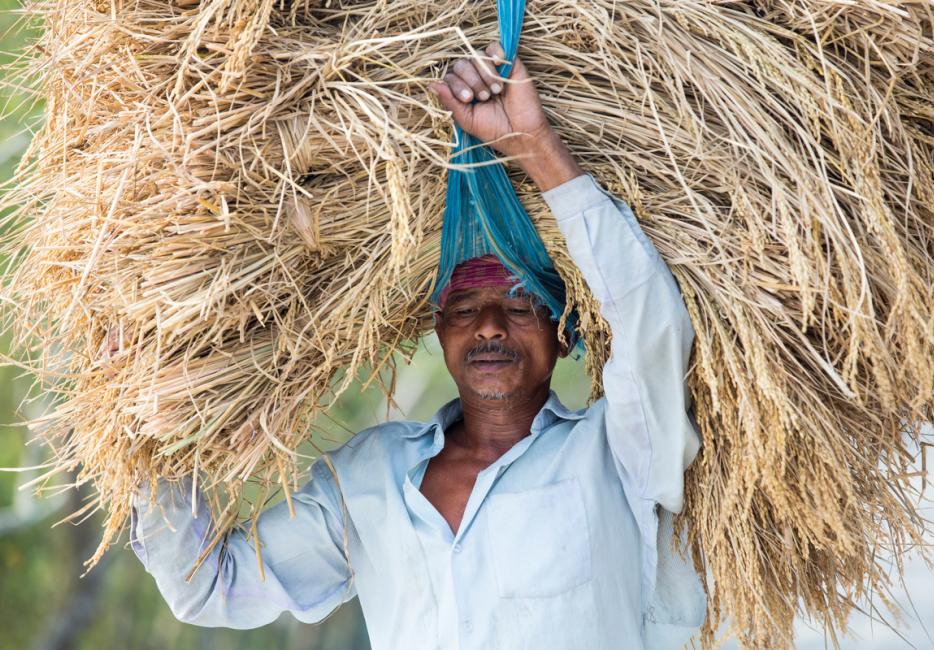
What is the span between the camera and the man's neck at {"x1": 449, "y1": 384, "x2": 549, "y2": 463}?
2.32 meters

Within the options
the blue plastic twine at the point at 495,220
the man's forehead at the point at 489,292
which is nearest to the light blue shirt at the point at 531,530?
the blue plastic twine at the point at 495,220

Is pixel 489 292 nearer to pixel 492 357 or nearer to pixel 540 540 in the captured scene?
pixel 492 357

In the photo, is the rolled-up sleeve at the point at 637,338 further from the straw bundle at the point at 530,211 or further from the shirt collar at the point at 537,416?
the shirt collar at the point at 537,416

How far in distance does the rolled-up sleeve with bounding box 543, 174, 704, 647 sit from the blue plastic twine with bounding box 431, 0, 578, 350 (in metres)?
0.12

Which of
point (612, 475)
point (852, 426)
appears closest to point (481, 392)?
point (612, 475)

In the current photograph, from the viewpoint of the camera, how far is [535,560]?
2.02 metres

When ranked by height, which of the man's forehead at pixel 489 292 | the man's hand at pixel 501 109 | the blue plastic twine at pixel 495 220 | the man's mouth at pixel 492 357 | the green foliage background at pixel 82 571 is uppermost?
the man's hand at pixel 501 109

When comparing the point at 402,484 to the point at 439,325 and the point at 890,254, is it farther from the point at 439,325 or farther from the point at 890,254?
the point at 890,254

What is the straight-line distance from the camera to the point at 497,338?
2.27 metres

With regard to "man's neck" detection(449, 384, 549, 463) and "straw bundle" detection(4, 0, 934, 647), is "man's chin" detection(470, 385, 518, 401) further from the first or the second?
"straw bundle" detection(4, 0, 934, 647)

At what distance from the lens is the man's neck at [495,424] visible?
232 cm

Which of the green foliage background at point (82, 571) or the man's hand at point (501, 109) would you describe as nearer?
the man's hand at point (501, 109)

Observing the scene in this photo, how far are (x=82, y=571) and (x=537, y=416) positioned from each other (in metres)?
3.96

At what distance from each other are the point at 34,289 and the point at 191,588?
2.05 feet
